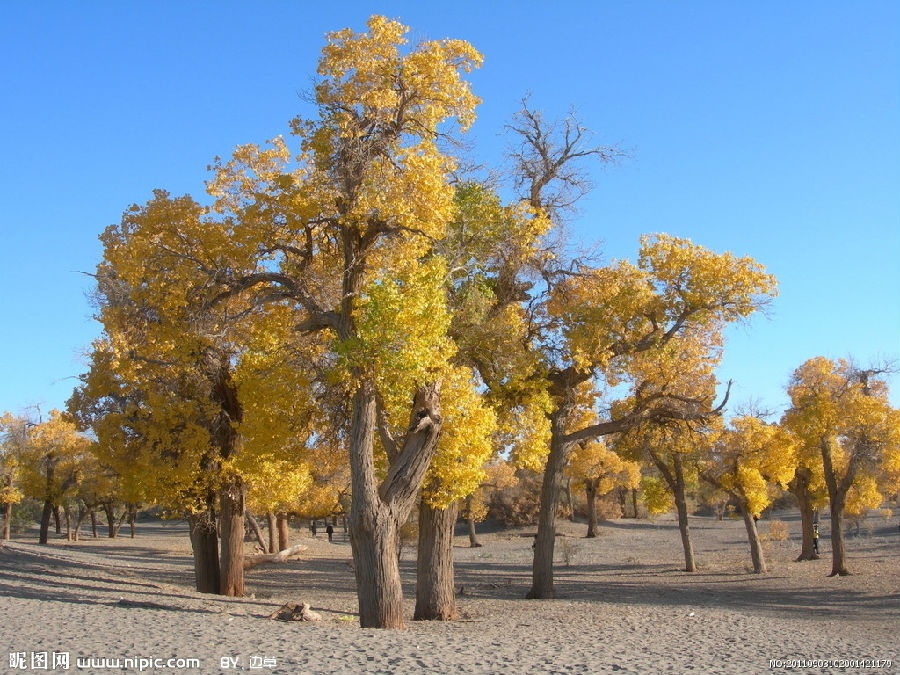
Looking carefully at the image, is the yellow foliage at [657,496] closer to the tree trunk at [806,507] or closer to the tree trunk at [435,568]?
the tree trunk at [806,507]

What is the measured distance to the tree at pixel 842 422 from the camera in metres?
22.4

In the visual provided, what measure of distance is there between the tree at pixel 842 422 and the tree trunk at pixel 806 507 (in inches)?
133

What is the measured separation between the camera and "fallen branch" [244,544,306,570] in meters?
26.6

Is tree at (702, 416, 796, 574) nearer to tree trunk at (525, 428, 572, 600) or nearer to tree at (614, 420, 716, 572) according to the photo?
tree at (614, 420, 716, 572)

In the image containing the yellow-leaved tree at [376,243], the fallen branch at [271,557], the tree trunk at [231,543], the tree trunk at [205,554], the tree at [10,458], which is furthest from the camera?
the tree at [10,458]

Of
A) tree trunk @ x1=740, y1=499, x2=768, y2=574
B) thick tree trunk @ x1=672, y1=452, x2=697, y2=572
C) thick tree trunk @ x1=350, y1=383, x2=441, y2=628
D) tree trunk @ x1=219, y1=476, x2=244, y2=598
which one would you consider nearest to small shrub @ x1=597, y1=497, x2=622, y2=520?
thick tree trunk @ x1=672, y1=452, x2=697, y2=572

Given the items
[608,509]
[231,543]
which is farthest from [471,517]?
[231,543]

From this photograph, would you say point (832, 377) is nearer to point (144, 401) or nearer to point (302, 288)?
point (302, 288)

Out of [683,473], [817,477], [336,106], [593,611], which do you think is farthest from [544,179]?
[817,477]

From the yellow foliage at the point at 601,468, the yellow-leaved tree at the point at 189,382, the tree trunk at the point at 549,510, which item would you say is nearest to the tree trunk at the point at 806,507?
the yellow foliage at the point at 601,468

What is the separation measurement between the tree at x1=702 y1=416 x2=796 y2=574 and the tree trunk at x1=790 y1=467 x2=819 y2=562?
2.68 metres

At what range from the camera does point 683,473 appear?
27.9 meters

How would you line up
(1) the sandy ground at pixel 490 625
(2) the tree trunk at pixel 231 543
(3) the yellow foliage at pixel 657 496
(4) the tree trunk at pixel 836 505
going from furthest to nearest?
(3) the yellow foliage at pixel 657 496
(4) the tree trunk at pixel 836 505
(2) the tree trunk at pixel 231 543
(1) the sandy ground at pixel 490 625

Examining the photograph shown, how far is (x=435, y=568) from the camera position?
47.8ft
